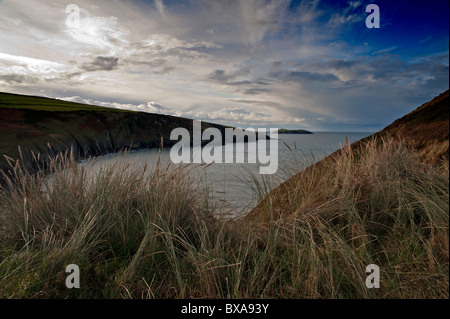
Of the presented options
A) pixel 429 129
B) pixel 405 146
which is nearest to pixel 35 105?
pixel 405 146

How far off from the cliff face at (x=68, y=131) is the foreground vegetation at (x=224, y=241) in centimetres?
879

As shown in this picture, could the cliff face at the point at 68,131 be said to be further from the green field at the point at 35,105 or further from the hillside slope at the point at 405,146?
the hillside slope at the point at 405,146

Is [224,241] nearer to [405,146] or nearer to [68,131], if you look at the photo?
[405,146]

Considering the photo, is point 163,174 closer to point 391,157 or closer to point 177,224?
point 177,224

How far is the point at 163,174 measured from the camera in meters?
3.45

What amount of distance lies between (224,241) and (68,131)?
25259 millimetres

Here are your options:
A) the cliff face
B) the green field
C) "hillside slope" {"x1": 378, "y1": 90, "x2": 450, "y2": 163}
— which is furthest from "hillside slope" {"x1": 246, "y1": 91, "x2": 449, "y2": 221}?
the green field

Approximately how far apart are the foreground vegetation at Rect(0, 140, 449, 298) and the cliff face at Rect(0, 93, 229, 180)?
8788 mm

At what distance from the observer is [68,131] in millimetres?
23234

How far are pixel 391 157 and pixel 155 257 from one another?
3497 mm

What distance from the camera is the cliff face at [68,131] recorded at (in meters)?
16.9

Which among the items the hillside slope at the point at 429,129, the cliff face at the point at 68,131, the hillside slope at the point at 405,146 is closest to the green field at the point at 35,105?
the cliff face at the point at 68,131

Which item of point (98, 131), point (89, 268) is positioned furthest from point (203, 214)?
point (98, 131)
